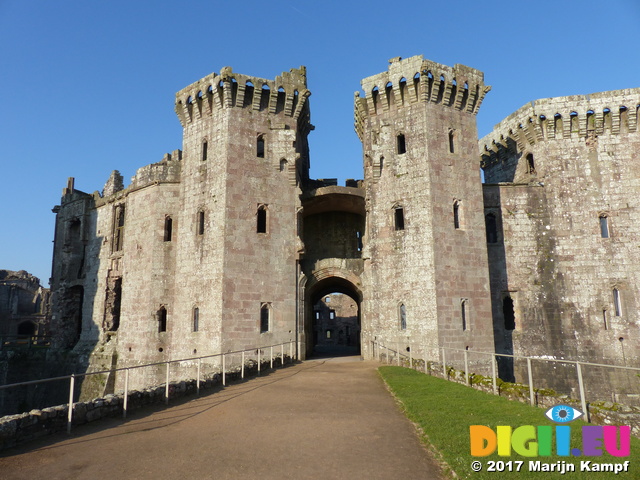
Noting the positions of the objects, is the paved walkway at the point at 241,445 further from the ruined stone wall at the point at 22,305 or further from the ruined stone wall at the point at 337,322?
the ruined stone wall at the point at 22,305

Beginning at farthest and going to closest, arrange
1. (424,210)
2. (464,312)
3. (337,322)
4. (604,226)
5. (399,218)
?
1. (337,322)
2. (604,226)
3. (399,218)
4. (424,210)
5. (464,312)

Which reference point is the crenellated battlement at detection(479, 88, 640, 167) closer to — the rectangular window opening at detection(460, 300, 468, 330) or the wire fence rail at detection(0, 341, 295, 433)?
the rectangular window opening at detection(460, 300, 468, 330)

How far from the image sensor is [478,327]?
21.9 metres

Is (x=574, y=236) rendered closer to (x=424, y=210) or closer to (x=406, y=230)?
(x=424, y=210)

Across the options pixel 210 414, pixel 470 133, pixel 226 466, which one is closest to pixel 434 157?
pixel 470 133

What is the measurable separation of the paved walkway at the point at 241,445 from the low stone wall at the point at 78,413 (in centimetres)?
22

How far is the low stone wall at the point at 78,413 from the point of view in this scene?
7768 mm

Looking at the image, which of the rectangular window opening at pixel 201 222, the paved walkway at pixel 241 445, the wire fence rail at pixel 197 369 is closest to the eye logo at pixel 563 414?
the paved walkway at pixel 241 445

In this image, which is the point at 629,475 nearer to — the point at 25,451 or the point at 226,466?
the point at 226,466

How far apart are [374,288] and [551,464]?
17083 millimetres

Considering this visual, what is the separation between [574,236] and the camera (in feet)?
80.5

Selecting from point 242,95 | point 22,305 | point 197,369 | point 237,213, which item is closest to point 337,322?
point 237,213

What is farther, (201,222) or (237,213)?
(201,222)

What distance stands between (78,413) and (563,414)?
32.8 ft
